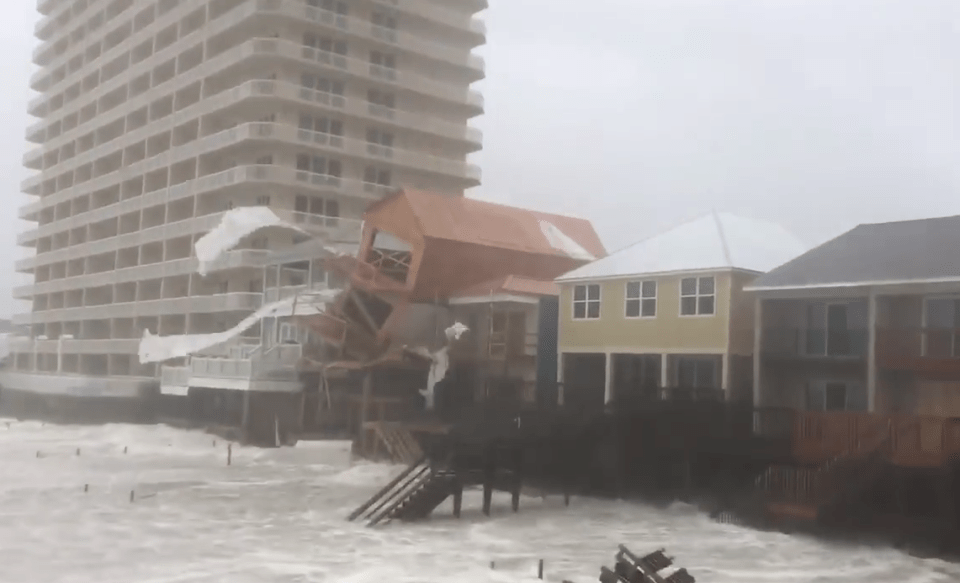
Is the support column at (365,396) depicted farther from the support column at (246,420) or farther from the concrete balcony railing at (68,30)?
the concrete balcony railing at (68,30)

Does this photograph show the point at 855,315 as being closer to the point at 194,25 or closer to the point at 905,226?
the point at 905,226

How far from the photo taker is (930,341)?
29719mm

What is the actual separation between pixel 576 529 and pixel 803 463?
7.10 metres

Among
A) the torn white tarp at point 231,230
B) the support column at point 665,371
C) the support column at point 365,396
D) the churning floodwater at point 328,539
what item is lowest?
the churning floodwater at point 328,539

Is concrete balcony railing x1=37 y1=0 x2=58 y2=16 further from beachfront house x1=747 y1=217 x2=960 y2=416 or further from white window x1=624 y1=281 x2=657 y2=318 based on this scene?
beachfront house x1=747 y1=217 x2=960 y2=416

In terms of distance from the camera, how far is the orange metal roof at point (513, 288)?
A: 4538 cm

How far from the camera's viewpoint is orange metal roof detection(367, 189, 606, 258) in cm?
4956

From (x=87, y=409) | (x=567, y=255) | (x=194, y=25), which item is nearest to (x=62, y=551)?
(x=567, y=255)

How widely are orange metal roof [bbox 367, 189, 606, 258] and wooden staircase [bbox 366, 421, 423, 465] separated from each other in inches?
441

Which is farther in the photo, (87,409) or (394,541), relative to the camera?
(87,409)

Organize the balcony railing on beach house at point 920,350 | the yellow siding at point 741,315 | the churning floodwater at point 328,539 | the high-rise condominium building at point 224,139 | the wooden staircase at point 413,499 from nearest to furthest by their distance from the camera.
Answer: the churning floodwater at point 328,539
the wooden staircase at point 413,499
the balcony railing on beach house at point 920,350
the yellow siding at point 741,315
the high-rise condominium building at point 224,139

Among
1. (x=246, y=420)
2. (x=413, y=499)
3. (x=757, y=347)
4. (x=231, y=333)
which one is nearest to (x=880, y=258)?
(x=757, y=347)

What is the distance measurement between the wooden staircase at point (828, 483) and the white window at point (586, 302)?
14.0 meters

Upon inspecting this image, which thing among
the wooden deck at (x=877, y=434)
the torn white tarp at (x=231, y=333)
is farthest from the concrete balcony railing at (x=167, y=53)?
the wooden deck at (x=877, y=434)
